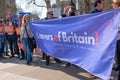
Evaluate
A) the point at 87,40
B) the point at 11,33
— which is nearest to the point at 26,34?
the point at 11,33

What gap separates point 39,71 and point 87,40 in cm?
268

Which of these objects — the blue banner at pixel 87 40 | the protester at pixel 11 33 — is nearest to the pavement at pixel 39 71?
the blue banner at pixel 87 40

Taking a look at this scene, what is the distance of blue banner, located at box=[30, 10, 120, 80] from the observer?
5.15m

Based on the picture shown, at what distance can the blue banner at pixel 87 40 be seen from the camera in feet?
16.9

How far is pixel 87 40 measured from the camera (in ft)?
19.3

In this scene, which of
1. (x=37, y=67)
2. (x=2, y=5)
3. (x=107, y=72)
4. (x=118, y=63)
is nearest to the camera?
(x=107, y=72)

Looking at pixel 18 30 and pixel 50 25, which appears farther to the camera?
pixel 18 30

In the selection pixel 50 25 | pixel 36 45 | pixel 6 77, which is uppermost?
pixel 50 25

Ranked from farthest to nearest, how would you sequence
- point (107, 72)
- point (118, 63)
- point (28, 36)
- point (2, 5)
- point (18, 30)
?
point (2, 5)
point (18, 30)
point (28, 36)
point (118, 63)
point (107, 72)

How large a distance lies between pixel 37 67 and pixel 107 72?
382cm

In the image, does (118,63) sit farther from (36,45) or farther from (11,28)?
(11,28)

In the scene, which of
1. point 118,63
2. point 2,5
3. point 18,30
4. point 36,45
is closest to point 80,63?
point 118,63

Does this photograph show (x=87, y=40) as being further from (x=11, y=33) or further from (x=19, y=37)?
(x=11, y=33)

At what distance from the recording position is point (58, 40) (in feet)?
23.7
